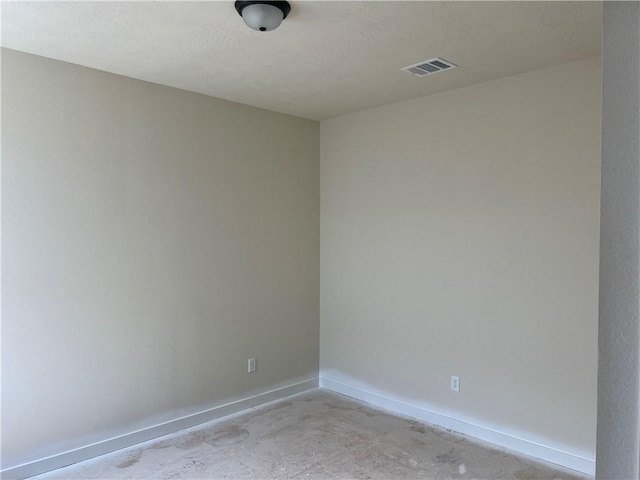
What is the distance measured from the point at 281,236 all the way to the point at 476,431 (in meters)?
2.26

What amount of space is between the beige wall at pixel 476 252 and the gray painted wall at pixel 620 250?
1.92 m

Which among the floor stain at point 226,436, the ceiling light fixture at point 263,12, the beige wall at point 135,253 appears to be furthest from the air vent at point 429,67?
the floor stain at point 226,436

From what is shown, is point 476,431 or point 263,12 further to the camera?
point 476,431

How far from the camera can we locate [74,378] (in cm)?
298

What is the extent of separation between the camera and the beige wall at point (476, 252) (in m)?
2.90

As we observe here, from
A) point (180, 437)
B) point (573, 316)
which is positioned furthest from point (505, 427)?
point (180, 437)

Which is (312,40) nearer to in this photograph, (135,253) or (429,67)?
(429,67)

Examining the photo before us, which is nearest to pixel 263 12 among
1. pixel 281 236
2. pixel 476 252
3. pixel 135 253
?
pixel 135 253

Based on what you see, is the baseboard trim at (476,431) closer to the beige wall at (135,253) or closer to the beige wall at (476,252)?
the beige wall at (476,252)

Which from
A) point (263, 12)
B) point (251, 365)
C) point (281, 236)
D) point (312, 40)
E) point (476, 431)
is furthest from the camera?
point (281, 236)

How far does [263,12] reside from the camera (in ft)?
6.95

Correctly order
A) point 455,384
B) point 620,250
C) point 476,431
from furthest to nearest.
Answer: point 455,384 < point 476,431 < point 620,250

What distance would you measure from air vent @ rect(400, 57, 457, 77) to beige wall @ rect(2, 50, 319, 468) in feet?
4.89

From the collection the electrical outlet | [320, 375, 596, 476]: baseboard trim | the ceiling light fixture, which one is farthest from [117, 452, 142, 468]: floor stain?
the ceiling light fixture
